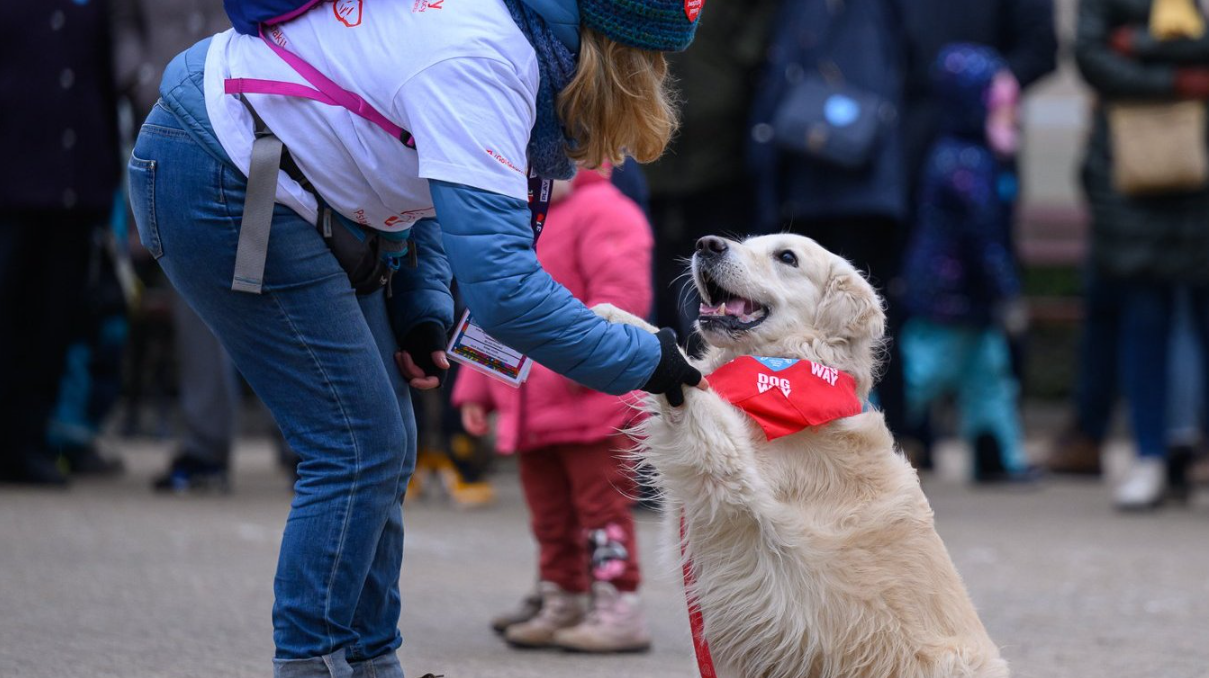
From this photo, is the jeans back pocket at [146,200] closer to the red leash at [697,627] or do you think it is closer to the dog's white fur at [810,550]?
the dog's white fur at [810,550]

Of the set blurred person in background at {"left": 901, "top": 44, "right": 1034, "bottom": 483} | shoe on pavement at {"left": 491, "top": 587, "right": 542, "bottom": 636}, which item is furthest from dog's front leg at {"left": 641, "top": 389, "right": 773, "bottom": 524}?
blurred person in background at {"left": 901, "top": 44, "right": 1034, "bottom": 483}

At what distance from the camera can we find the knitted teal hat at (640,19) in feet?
10.2

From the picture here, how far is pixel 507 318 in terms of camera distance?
118 inches

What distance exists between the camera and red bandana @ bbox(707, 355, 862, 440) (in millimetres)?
3670

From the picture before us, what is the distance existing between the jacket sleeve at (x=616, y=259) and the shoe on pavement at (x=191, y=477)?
3.41 metres

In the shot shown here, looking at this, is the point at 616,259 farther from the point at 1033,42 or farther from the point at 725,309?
the point at 1033,42

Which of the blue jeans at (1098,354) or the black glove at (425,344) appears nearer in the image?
the black glove at (425,344)

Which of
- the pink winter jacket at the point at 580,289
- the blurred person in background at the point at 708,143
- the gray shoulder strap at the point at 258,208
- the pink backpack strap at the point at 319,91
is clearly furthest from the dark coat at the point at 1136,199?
the gray shoulder strap at the point at 258,208

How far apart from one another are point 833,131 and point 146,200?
4783 mm

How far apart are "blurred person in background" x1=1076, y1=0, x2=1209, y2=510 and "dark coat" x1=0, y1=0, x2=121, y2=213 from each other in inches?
195

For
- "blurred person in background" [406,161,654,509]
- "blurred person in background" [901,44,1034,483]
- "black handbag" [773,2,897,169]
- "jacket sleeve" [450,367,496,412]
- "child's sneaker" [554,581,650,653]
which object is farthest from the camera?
"blurred person in background" [901,44,1034,483]

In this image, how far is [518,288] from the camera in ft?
9.77

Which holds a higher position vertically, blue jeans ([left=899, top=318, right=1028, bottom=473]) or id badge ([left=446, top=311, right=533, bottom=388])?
id badge ([left=446, top=311, right=533, bottom=388])

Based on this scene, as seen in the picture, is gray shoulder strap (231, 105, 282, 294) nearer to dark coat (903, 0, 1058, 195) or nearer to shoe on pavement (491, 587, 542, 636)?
shoe on pavement (491, 587, 542, 636)
